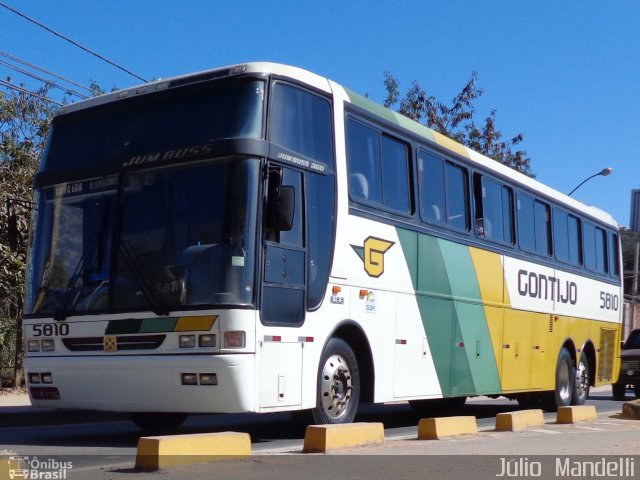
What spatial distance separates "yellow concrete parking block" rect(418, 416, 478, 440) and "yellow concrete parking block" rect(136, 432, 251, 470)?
Result: 2.63 metres

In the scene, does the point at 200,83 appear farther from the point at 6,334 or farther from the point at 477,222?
the point at 6,334

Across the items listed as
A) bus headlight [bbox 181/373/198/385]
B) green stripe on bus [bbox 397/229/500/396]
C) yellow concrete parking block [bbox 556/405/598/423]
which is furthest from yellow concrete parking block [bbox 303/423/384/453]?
yellow concrete parking block [bbox 556/405/598/423]

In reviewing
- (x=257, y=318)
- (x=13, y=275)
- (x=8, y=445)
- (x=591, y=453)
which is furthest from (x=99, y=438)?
(x=13, y=275)

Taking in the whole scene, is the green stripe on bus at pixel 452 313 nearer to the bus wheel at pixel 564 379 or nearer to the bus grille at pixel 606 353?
the bus wheel at pixel 564 379

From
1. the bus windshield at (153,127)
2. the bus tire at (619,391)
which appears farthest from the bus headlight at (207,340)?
the bus tire at (619,391)

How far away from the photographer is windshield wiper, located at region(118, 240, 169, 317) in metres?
8.85

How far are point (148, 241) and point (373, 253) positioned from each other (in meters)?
2.69

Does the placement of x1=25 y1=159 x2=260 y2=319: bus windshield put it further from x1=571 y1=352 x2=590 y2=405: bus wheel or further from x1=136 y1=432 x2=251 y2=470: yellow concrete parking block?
x1=571 y1=352 x2=590 y2=405: bus wheel

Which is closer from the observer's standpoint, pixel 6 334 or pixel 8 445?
pixel 8 445

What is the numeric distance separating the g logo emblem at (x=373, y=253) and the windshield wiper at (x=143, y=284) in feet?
7.71

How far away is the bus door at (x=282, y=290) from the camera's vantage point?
8797 millimetres

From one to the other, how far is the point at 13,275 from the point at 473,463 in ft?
37.3

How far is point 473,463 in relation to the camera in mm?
7863

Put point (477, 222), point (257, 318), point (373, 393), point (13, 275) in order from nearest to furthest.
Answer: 1. point (257, 318)
2. point (373, 393)
3. point (477, 222)
4. point (13, 275)
